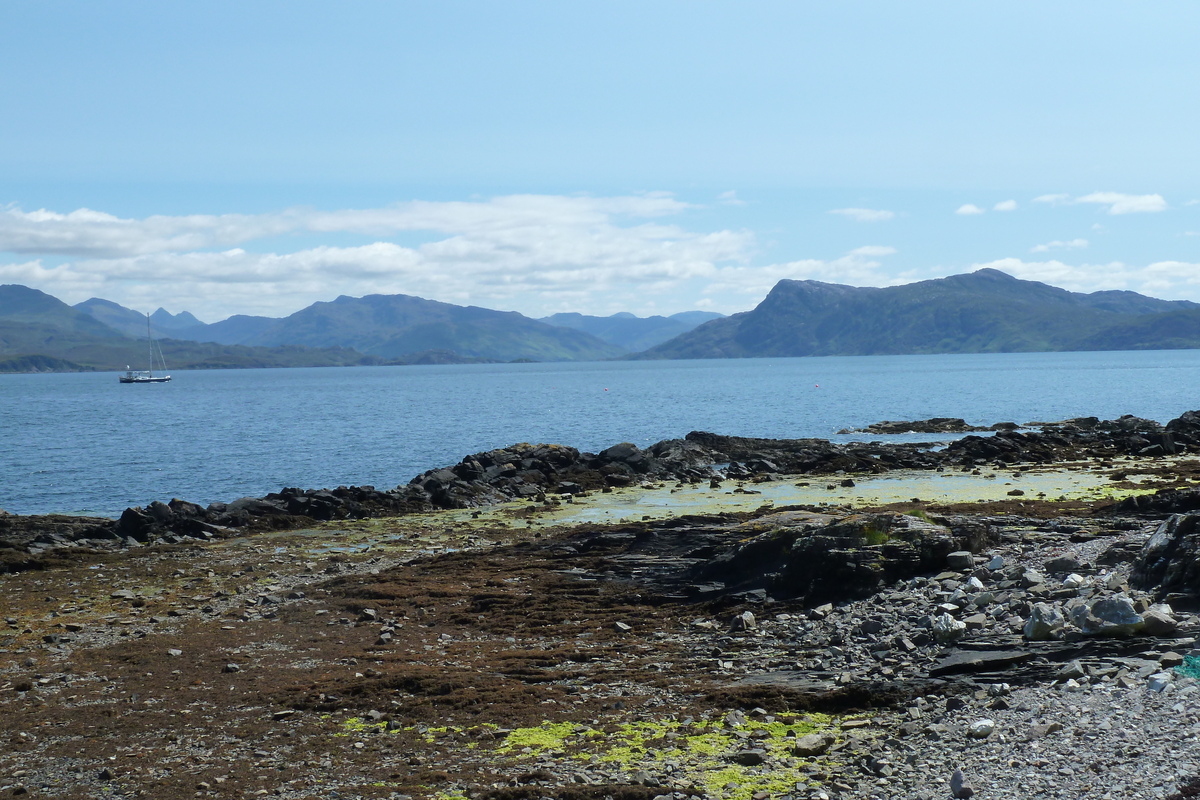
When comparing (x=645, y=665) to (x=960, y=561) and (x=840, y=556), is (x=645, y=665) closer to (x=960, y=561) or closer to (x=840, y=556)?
(x=840, y=556)

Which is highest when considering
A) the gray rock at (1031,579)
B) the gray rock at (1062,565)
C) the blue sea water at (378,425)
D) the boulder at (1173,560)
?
the boulder at (1173,560)

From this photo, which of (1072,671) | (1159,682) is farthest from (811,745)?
(1159,682)

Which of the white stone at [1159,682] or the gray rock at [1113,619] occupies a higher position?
the gray rock at [1113,619]

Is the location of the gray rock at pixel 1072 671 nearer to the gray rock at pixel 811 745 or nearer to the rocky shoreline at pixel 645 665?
the rocky shoreline at pixel 645 665

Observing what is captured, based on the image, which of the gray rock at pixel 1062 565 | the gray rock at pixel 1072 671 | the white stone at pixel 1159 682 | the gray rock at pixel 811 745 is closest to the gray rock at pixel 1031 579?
the gray rock at pixel 1062 565

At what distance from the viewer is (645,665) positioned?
55.0ft

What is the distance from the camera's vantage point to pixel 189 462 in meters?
65.9

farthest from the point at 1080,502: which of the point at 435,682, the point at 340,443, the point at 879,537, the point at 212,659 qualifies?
the point at 340,443

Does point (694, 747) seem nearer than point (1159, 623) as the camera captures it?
Yes

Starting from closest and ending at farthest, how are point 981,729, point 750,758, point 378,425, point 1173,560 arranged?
point 981,729, point 750,758, point 1173,560, point 378,425

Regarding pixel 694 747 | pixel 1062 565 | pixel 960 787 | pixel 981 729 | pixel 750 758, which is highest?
pixel 1062 565

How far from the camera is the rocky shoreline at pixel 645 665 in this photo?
1162 cm

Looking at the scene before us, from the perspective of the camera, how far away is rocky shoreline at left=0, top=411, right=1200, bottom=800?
457 inches

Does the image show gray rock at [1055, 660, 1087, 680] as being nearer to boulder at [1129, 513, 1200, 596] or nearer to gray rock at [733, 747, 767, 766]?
boulder at [1129, 513, 1200, 596]
